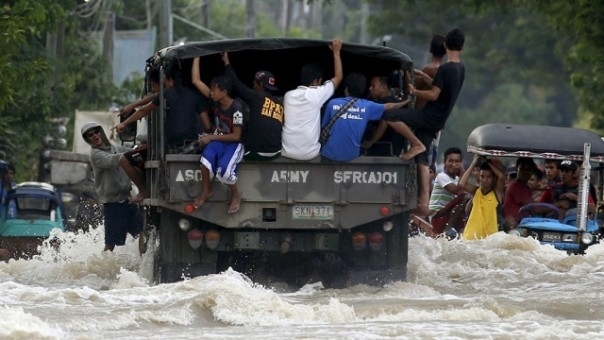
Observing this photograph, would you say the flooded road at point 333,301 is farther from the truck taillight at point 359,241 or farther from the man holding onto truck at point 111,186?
the truck taillight at point 359,241

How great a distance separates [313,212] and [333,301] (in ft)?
4.63

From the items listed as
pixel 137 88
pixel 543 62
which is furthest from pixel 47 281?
pixel 543 62

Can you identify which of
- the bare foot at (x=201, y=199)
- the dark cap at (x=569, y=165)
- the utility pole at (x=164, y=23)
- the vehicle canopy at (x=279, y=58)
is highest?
the utility pole at (x=164, y=23)

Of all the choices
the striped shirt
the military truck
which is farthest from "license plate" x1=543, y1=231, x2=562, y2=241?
the military truck

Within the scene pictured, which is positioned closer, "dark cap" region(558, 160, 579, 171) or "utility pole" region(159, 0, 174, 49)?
"dark cap" region(558, 160, 579, 171)

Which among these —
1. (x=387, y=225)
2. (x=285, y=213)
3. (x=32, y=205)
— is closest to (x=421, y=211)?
(x=387, y=225)

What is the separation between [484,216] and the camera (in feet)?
→ 62.3

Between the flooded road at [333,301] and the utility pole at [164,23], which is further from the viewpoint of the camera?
the utility pole at [164,23]

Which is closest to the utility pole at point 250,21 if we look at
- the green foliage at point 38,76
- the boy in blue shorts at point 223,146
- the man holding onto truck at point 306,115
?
the green foliage at point 38,76

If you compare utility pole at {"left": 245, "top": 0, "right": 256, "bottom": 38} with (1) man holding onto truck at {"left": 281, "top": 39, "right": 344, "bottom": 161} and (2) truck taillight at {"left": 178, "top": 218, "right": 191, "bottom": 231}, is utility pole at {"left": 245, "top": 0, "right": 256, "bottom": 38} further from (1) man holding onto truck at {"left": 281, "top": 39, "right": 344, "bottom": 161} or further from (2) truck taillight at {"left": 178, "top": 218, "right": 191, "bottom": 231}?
(2) truck taillight at {"left": 178, "top": 218, "right": 191, "bottom": 231}

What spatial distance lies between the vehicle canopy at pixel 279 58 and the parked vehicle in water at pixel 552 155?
2.11 metres

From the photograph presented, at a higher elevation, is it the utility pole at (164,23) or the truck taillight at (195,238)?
the utility pole at (164,23)

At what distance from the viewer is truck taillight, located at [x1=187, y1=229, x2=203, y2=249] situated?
15398 millimetres

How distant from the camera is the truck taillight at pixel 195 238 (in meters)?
15.4
